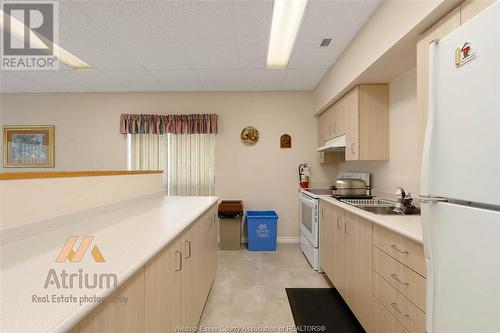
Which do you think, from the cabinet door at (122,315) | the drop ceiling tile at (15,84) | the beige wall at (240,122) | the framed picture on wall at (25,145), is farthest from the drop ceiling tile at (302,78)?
the framed picture on wall at (25,145)

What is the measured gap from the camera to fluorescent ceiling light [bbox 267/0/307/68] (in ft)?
6.49

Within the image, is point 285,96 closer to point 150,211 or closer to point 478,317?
point 150,211

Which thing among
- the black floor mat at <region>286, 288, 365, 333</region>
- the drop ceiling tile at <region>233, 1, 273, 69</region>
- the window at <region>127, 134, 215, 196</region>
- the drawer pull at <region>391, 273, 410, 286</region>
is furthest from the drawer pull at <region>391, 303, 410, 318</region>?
the window at <region>127, 134, 215, 196</region>

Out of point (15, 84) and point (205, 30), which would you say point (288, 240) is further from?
point (15, 84)

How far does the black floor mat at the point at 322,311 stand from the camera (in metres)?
1.89

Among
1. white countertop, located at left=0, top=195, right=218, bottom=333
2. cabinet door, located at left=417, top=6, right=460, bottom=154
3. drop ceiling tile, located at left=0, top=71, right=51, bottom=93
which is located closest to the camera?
white countertop, located at left=0, top=195, right=218, bottom=333

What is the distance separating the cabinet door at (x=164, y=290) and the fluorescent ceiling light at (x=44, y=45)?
264 cm

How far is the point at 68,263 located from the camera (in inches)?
31.4

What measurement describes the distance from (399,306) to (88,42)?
11.2ft

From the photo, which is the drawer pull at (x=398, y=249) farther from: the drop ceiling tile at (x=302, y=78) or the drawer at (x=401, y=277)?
the drop ceiling tile at (x=302, y=78)

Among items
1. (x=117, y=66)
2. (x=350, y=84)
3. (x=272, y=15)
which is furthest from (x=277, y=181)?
(x=117, y=66)

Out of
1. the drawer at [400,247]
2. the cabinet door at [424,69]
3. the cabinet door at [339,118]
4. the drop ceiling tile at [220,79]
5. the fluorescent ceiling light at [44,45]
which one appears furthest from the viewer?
the drop ceiling tile at [220,79]

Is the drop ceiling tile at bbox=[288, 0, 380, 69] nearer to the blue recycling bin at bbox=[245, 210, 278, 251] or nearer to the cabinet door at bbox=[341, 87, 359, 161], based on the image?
the cabinet door at bbox=[341, 87, 359, 161]

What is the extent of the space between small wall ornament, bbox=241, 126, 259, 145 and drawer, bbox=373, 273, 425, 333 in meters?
2.80
